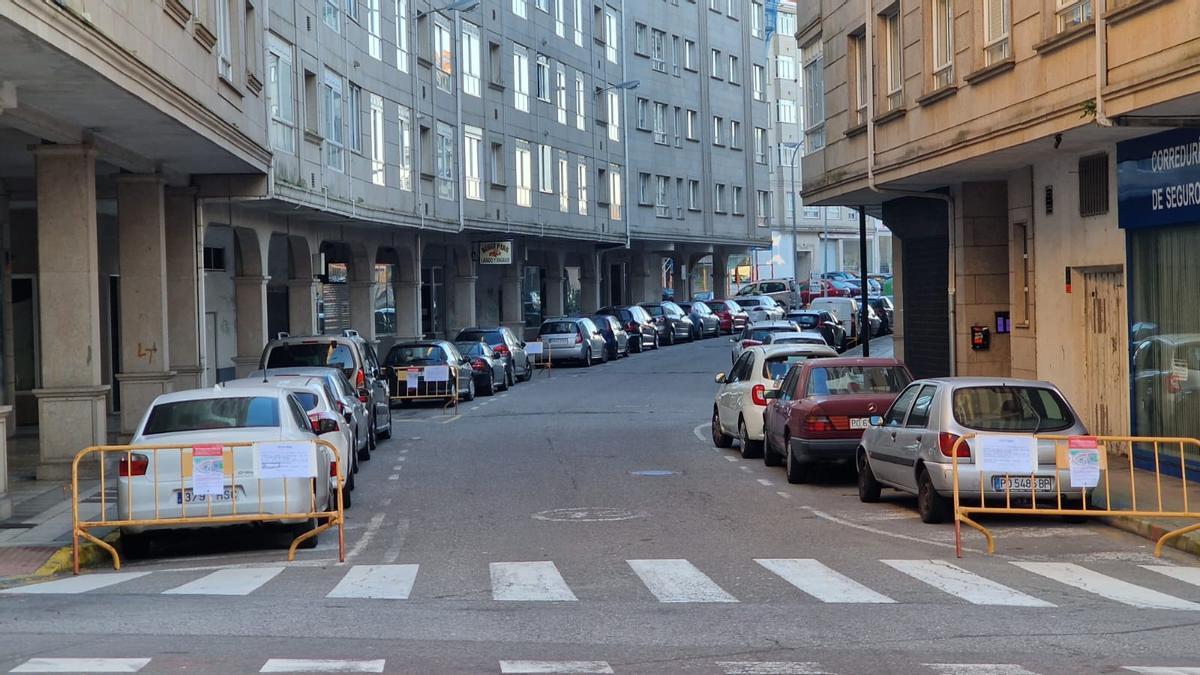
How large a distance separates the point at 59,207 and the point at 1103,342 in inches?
533

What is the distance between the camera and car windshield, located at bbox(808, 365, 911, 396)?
715 inches

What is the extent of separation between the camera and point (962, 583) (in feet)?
36.2

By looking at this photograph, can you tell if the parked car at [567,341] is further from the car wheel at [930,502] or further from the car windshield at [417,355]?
the car wheel at [930,502]

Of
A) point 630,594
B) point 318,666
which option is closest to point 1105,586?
point 630,594

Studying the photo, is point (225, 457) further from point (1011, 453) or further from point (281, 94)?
point (281, 94)

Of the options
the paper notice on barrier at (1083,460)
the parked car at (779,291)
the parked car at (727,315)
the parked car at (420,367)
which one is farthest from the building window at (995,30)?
the parked car at (779,291)

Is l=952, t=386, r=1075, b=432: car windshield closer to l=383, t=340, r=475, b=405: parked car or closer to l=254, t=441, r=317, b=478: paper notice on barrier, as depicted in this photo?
l=254, t=441, r=317, b=478: paper notice on barrier

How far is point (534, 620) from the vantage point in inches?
377

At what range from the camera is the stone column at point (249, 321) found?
31.0m

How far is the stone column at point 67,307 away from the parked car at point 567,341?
26.5 metres

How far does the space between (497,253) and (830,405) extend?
29.7m

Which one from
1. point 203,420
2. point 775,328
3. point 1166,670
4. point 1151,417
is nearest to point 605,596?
point 1166,670

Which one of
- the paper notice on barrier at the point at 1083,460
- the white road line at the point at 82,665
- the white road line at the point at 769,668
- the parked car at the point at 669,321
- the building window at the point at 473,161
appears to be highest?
the building window at the point at 473,161

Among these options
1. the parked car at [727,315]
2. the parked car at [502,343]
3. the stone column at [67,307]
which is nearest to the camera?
the stone column at [67,307]
